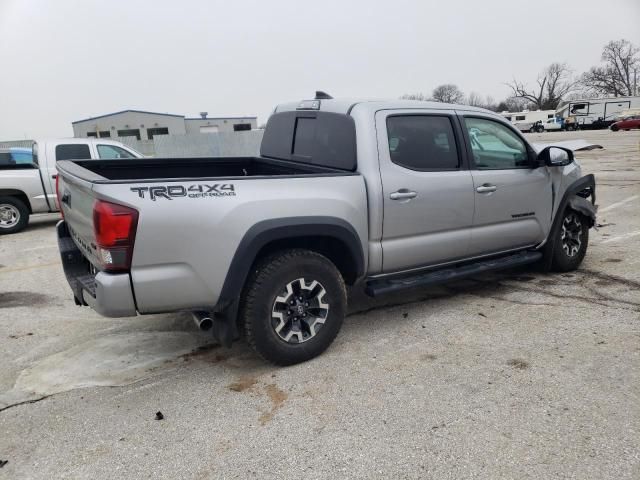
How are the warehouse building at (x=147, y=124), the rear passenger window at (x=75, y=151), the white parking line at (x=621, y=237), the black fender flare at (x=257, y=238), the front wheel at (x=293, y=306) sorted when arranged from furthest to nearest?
the warehouse building at (x=147, y=124) < the rear passenger window at (x=75, y=151) < the white parking line at (x=621, y=237) < the front wheel at (x=293, y=306) < the black fender flare at (x=257, y=238)

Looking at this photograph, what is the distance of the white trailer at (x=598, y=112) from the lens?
5600cm

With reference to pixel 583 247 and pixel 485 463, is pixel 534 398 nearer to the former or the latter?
pixel 485 463

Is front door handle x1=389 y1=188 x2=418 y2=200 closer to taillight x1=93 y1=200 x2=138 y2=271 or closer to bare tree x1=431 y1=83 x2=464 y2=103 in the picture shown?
taillight x1=93 y1=200 x2=138 y2=271

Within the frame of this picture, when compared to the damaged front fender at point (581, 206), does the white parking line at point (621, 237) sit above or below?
below

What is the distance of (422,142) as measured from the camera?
13.3 feet

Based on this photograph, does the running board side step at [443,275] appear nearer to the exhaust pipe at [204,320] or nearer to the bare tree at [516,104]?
the exhaust pipe at [204,320]

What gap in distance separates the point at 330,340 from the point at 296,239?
82 cm

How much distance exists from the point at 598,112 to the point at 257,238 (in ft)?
211

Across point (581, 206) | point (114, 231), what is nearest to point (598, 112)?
point (581, 206)

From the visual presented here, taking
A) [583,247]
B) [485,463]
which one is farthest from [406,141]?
[583,247]

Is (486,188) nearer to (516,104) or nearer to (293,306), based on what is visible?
(293,306)

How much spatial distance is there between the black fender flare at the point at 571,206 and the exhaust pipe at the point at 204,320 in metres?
3.63

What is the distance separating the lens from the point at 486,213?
14.3 feet

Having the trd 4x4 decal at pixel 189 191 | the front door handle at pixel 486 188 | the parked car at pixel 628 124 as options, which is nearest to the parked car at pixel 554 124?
the parked car at pixel 628 124
